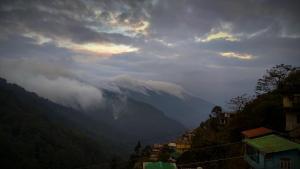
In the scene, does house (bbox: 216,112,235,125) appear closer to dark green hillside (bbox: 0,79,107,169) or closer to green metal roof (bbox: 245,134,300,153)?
green metal roof (bbox: 245,134,300,153)

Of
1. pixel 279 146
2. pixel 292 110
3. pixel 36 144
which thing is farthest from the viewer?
pixel 36 144

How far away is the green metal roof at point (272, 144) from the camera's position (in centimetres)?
2145

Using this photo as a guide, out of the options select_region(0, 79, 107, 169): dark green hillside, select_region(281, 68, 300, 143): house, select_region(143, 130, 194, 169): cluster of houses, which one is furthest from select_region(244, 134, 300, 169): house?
select_region(0, 79, 107, 169): dark green hillside

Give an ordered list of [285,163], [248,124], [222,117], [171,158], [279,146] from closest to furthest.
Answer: [285,163] → [279,146] → [248,124] → [222,117] → [171,158]

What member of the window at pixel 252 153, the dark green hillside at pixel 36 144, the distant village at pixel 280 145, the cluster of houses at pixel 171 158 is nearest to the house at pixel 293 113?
the distant village at pixel 280 145

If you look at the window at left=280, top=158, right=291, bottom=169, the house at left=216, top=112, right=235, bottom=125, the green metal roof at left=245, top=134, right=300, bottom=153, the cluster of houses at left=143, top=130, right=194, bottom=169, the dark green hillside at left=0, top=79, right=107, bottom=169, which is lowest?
the dark green hillside at left=0, top=79, right=107, bottom=169

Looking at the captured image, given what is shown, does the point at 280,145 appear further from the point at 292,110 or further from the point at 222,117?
the point at 222,117

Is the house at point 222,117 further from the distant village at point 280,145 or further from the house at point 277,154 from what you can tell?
the house at point 277,154

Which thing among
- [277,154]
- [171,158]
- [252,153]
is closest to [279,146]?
[277,154]

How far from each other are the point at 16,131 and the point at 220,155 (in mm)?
97413

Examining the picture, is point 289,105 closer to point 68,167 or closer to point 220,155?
point 220,155

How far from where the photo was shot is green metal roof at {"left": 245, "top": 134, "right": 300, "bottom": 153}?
21.5 m

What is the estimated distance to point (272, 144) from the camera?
74.5 ft

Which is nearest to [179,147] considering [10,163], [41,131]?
[10,163]
